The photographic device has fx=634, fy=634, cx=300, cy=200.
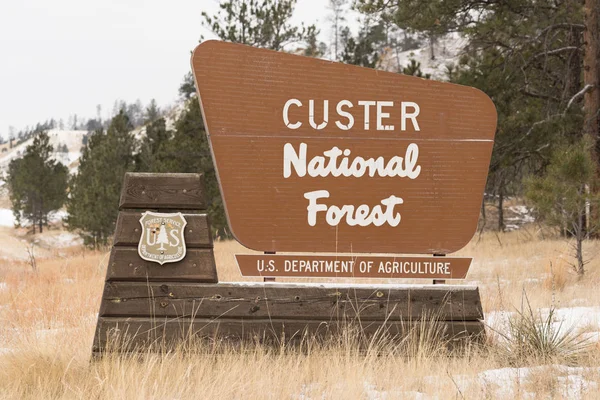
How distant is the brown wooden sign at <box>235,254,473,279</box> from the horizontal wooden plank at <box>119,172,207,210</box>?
0.57 metres

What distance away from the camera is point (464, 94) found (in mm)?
4828

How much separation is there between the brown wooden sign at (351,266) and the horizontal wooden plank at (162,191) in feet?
1.88

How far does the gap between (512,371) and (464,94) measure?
2.12 meters

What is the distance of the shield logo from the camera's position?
4.35 m

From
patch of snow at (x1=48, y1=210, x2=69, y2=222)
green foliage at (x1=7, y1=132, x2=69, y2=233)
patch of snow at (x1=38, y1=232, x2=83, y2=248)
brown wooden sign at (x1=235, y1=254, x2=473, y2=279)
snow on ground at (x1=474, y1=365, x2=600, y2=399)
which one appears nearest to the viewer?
snow on ground at (x1=474, y1=365, x2=600, y2=399)

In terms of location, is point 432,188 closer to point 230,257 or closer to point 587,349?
point 587,349

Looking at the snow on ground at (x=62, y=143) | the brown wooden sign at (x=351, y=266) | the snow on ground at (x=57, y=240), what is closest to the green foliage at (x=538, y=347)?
the brown wooden sign at (x=351, y=266)

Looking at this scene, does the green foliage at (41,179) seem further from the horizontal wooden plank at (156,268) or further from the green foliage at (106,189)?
the horizontal wooden plank at (156,268)

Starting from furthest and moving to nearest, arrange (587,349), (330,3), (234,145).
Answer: (330,3) < (234,145) < (587,349)

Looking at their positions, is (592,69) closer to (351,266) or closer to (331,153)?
(331,153)

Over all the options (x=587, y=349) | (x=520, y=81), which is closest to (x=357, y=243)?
(x=587, y=349)

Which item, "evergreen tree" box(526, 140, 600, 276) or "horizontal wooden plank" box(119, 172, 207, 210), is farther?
"evergreen tree" box(526, 140, 600, 276)

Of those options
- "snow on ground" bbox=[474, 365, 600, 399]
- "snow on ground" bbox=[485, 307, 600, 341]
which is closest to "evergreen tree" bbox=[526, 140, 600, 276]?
"snow on ground" bbox=[485, 307, 600, 341]

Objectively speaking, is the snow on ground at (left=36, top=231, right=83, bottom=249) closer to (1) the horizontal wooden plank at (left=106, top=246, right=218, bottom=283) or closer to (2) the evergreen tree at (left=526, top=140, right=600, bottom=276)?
(2) the evergreen tree at (left=526, top=140, right=600, bottom=276)
